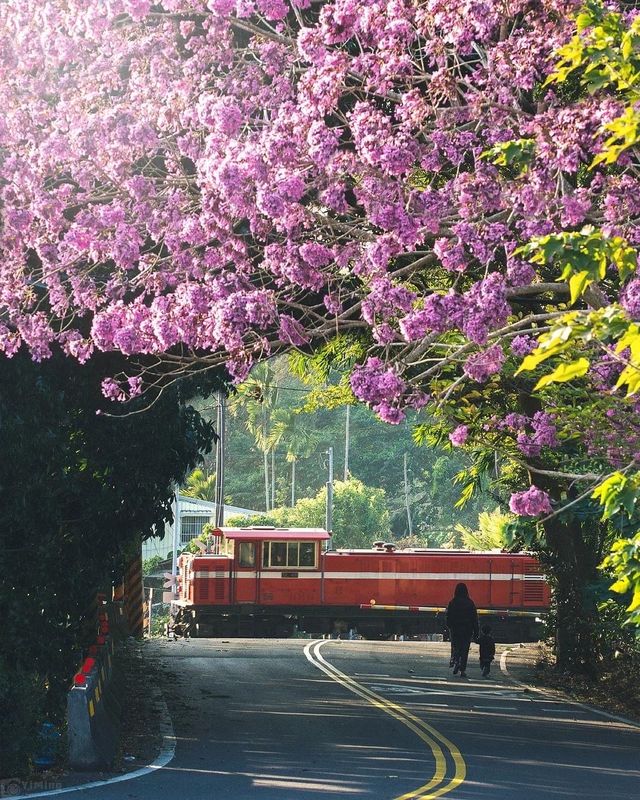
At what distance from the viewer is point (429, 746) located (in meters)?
16.7

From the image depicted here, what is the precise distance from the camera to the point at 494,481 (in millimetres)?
27031

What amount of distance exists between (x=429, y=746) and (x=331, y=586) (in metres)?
25.4

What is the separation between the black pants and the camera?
2689 cm

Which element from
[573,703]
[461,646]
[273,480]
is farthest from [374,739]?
[273,480]

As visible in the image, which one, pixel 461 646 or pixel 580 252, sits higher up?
pixel 580 252

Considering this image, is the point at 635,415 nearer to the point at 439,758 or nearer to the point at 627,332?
the point at 439,758

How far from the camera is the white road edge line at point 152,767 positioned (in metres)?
12.9

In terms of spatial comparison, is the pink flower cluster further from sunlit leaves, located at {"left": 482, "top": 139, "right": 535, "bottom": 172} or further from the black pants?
the black pants

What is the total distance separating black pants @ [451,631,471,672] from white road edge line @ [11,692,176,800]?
8.99m

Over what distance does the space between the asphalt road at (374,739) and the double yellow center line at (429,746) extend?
2 centimetres

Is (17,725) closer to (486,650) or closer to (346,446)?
(486,650)

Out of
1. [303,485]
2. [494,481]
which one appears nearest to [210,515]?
[303,485]

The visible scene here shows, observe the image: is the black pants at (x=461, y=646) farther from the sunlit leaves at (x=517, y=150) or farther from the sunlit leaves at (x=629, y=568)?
the sunlit leaves at (x=629, y=568)

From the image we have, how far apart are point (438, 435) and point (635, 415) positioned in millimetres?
11844
